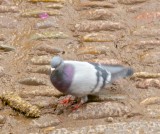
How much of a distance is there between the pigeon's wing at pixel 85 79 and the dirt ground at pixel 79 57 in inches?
5.5

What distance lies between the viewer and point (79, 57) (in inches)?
196

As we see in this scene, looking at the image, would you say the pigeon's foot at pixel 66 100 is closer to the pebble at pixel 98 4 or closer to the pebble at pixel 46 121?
the pebble at pixel 46 121

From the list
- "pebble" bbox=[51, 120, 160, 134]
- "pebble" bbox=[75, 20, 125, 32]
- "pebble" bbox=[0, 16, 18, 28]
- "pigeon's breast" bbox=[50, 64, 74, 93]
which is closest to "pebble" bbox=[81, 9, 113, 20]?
"pebble" bbox=[75, 20, 125, 32]

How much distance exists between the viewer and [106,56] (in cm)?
497

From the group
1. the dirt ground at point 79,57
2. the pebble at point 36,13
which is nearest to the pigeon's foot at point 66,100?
the dirt ground at point 79,57

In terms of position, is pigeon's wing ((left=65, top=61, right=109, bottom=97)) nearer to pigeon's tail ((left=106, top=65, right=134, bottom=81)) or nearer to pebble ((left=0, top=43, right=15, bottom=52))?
pigeon's tail ((left=106, top=65, right=134, bottom=81))

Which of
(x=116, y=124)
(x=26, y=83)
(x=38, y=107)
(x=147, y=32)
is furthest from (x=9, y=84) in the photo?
(x=147, y=32)

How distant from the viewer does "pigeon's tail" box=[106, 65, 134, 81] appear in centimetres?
431

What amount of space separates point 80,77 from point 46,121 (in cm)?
43

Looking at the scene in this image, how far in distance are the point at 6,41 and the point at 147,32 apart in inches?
58.8

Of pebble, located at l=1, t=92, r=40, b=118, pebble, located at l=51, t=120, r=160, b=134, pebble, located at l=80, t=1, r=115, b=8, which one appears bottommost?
pebble, located at l=51, t=120, r=160, b=134

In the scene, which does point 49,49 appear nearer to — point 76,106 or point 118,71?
point 118,71

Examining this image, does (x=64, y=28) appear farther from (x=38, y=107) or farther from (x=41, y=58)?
(x=38, y=107)

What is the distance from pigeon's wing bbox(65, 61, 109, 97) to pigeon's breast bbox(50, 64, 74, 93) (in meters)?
0.04
